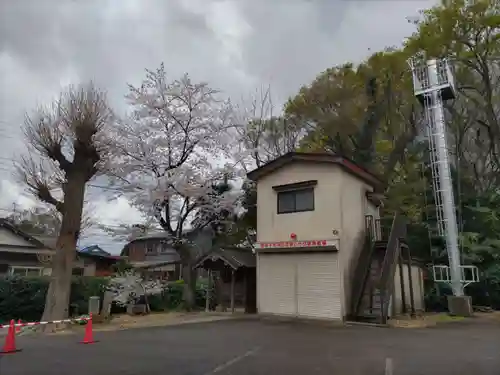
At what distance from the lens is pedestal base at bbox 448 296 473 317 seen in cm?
1538

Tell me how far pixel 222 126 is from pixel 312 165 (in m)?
6.56

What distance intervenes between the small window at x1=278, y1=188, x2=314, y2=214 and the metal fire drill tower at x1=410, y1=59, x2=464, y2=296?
614cm

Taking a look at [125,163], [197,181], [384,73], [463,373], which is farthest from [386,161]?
[463,373]

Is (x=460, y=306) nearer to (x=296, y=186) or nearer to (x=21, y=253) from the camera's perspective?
(x=296, y=186)

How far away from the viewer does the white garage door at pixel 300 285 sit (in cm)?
1359

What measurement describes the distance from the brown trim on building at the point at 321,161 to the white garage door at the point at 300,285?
326 cm

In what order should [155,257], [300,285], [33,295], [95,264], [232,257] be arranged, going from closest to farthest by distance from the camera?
[300,285] → [33,295] → [232,257] → [95,264] → [155,257]

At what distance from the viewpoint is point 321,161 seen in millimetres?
14680

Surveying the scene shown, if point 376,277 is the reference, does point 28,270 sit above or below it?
above

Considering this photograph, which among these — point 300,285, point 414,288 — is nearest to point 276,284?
point 300,285

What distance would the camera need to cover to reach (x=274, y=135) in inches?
928

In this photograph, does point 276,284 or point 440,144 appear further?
point 440,144

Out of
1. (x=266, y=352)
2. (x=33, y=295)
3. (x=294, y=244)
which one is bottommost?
(x=266, y=352)

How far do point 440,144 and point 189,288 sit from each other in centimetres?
1269
